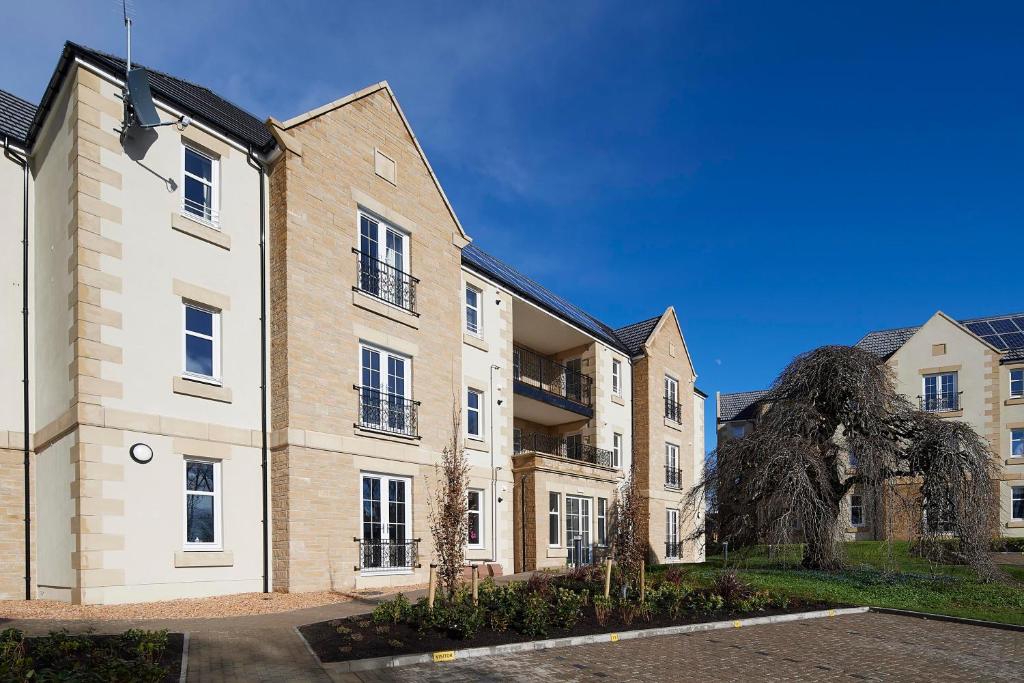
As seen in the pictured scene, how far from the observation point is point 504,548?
22031 mm

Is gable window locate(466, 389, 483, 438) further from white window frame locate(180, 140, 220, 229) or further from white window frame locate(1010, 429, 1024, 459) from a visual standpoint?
white window frame locate(1010, 429, 1024, 459)

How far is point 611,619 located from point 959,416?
1307 inches

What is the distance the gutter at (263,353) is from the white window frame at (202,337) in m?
0.98

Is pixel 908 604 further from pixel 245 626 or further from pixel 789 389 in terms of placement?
pixel 245 626

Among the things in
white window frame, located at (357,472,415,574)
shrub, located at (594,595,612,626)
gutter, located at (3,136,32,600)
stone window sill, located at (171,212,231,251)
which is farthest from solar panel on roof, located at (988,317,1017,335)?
gutter, located at (3,136,32,600)

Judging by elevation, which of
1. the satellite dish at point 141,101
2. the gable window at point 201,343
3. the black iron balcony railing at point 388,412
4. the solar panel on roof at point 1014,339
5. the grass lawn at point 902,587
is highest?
the satellite dish at point 141,101

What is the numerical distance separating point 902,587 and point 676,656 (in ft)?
33.3

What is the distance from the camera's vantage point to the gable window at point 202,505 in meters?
14.5

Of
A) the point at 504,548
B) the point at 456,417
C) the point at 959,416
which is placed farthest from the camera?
the point at 959,416

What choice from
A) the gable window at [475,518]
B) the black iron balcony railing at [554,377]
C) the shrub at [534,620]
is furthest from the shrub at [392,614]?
the black iron balcony railing at [554,377]

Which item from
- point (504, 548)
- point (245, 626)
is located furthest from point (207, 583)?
point (504, 548)

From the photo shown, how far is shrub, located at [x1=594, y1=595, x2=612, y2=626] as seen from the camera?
11.8 meters

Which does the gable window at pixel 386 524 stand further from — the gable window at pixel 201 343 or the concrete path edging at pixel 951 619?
the concrete path edging at pixel 951 619

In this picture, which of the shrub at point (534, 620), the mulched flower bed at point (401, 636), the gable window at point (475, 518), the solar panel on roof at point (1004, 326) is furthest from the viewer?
the solar panel on roof at point (1004, 326)
